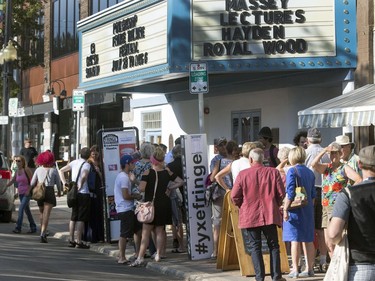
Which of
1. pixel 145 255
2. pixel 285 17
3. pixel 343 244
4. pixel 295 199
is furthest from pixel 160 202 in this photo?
pixel 343 244

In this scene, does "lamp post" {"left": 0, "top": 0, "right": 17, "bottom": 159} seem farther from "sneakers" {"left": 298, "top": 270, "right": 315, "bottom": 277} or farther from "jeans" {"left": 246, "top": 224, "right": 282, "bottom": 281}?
"jeans" {"left": 246, "top": 224, "right": 282, "bottom": 281}

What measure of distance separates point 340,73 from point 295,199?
7.05m

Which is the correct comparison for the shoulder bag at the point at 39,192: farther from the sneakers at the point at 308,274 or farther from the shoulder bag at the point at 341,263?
the shoulder bag at the point at 341,263

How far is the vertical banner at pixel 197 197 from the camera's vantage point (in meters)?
13.7

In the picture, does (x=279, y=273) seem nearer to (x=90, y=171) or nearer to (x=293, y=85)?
(x=90, y=171)

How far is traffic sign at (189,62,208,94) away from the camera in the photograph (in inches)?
563

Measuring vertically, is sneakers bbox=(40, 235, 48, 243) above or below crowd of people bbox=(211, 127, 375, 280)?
below

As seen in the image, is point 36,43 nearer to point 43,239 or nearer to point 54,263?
point 43,239

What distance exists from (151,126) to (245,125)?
561 cm

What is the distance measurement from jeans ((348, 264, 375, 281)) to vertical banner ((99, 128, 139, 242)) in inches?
401

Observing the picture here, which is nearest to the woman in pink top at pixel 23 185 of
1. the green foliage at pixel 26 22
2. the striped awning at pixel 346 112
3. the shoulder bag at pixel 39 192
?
the shoulder bag at pixel 39 192

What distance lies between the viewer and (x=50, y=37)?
118 feet

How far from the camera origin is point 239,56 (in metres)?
17.9

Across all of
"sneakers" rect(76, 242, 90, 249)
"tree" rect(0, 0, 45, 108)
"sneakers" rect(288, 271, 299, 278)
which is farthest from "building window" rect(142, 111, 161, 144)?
"sneakers" rect(288, 271, 299, 278)
